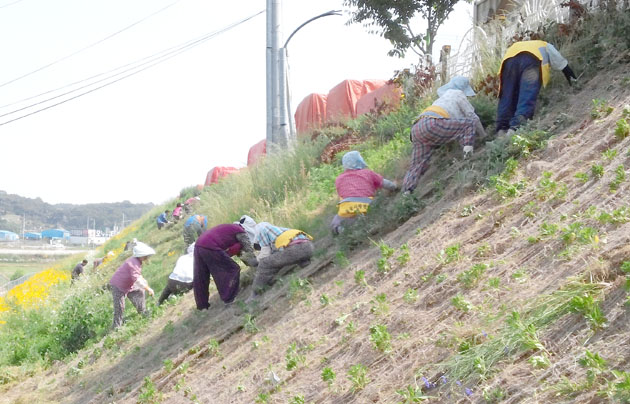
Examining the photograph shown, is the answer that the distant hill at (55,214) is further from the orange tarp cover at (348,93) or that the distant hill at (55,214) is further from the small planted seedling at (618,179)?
the small planted seedling at (618,179)

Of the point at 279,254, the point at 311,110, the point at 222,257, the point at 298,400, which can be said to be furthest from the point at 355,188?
the point at 311,110

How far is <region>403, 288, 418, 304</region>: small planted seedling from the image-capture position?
5.38m

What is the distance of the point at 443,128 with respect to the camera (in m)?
8.55

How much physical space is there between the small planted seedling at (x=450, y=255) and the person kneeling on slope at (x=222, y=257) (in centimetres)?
419

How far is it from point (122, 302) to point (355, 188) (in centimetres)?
500

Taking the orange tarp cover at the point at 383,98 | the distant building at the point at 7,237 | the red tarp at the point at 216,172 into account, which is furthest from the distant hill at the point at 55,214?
the orange tarp cover at the point at 383,98

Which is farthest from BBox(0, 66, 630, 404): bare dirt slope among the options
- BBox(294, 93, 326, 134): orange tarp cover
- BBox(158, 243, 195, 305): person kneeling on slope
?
BBox(294, 93, 326, 134): orange tarp cover

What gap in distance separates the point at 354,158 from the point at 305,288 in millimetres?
2570

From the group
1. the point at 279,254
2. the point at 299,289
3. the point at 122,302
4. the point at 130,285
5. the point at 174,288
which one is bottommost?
the point at 122,302

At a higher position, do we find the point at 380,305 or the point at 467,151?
the point at 467,151

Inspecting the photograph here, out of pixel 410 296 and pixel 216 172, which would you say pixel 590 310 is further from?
pixel 216 172

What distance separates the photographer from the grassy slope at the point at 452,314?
3691 millimetres

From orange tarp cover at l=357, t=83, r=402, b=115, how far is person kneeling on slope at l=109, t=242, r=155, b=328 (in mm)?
5763

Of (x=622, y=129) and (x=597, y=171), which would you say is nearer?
(x=597, y=171)
